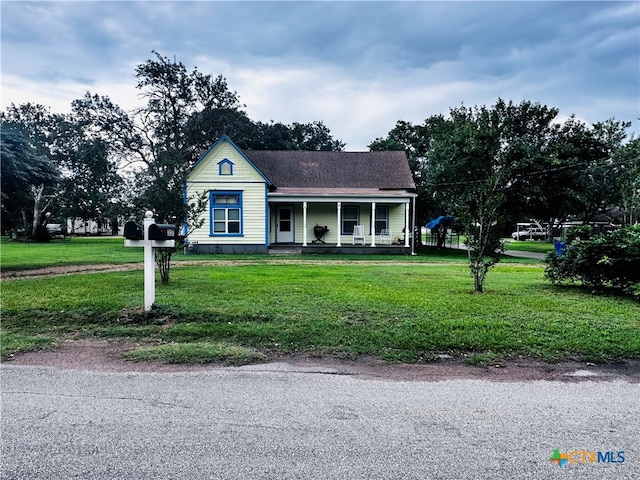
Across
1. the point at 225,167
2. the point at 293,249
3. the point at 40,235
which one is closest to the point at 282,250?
the point at 293,249

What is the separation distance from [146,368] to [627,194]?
80.3 ft

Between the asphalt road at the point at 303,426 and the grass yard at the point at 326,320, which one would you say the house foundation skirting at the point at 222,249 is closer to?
the grass yard at the point at 326,320

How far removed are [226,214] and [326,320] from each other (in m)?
14.8

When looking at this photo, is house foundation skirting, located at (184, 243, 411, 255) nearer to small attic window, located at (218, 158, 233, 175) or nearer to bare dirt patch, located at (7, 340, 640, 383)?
small attic window, located at (218, 158, 233, 175)

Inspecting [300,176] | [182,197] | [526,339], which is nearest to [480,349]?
[526,339]

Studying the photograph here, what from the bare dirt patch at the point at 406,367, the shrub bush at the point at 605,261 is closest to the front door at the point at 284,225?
the shrub bush at the point at 605,261

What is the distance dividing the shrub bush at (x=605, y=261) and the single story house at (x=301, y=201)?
1142cm

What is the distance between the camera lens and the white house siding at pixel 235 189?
19000 millimetres

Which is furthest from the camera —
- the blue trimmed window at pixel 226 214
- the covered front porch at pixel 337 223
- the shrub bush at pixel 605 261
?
the covered front porch at pixel 337 223

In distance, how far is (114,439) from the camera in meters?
2.43

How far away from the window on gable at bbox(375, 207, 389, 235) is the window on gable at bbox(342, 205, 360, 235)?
3.66ft

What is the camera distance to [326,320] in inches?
211

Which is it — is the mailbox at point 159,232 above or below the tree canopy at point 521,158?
below

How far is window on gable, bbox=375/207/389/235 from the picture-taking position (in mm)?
21141
